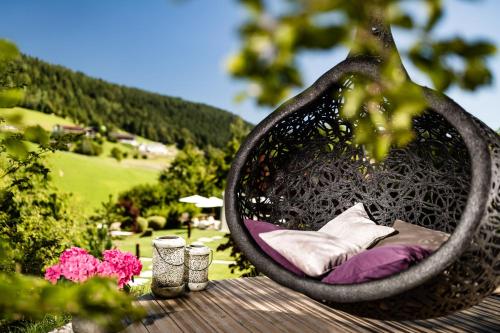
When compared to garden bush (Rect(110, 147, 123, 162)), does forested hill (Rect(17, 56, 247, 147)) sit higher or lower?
higher

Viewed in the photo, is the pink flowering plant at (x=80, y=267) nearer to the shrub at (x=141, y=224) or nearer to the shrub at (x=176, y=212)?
the shrub at (x=141, y=224)

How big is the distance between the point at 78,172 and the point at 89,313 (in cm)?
2055

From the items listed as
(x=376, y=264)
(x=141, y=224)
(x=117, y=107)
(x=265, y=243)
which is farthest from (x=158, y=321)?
(x=117, y=107)

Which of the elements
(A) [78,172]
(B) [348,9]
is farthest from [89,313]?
(A) [78,172]

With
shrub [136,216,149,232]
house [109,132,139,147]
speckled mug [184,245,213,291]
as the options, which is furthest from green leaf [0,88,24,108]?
house [109,132,139,147]

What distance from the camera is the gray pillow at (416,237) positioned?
2.36 meters

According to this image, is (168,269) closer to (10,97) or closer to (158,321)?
(158,321)

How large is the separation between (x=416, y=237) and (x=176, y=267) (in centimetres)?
152

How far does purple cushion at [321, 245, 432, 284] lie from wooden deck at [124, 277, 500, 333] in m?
0.53

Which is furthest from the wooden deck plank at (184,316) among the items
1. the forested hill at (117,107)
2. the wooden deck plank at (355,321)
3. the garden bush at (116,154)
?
the forested hill at (117,107)

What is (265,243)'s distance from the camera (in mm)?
2504

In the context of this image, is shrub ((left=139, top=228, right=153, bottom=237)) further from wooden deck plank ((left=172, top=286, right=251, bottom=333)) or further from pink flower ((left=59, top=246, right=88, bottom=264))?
pink flower ((left=59, top=246, right=88, bottom=264))

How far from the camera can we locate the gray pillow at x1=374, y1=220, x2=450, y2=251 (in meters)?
2.36

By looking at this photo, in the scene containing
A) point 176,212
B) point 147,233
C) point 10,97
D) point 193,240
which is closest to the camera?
point 10,97
